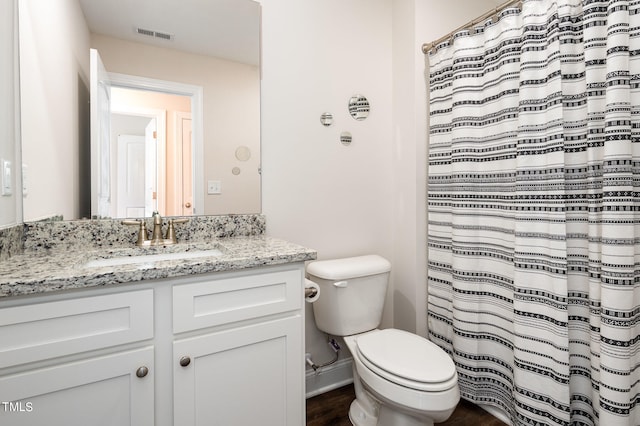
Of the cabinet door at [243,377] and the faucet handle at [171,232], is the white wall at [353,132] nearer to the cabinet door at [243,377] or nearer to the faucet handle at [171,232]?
the faucet handle at [171,232]

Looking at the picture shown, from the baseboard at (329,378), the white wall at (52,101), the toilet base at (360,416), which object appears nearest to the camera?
the white wall at (52,101)

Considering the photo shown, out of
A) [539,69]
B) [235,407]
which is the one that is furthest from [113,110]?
[539,69]

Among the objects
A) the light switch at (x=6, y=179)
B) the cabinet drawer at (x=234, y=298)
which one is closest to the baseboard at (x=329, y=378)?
the cabinet drawer at (x=234, y=298)

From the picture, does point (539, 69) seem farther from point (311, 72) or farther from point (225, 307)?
point (225, 307)

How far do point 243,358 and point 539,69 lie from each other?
1.61 metres

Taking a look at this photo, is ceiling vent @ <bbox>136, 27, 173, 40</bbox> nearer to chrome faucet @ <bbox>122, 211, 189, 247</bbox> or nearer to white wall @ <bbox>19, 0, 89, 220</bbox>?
white wall @ <bbox>19, 0, 89, 220</bbox>

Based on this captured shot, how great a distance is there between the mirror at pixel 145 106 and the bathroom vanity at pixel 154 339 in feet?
1.04

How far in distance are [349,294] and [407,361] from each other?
1.40ft

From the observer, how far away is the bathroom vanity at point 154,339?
33.6 inches

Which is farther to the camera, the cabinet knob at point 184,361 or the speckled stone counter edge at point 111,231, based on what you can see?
the speckled stone counter edge at point 111,231

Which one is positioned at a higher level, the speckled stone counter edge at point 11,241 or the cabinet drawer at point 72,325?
the speckled stone counter edge at point 11,241

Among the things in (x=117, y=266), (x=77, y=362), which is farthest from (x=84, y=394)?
(x=117, y=266)

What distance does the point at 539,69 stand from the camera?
138cm

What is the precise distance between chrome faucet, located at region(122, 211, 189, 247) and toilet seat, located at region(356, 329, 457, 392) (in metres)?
→ 0.95
